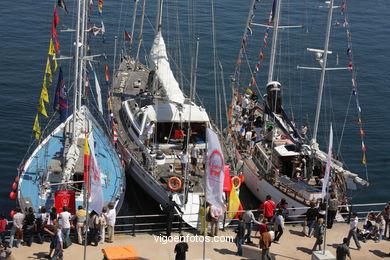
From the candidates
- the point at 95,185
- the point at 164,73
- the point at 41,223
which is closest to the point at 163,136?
the point at 164,73

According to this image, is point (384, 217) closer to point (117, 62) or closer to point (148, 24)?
point (117, 62)

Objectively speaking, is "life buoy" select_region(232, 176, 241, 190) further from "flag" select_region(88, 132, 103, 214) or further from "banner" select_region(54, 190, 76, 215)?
"flag" select_region(88, 132, 103, 214)

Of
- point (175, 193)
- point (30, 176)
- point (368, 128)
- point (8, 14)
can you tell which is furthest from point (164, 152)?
point (8, 14)

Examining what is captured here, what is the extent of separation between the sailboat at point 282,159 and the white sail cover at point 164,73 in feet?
13.3

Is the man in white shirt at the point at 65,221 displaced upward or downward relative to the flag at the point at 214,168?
downward

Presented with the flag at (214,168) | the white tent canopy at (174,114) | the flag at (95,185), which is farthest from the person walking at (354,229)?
the white tent canopy at (174,114)

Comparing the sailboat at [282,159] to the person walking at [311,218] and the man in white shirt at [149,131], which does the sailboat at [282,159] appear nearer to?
the person walking at [311,218]

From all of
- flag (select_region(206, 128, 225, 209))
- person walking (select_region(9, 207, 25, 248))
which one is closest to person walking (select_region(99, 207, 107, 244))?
person walking (select_region(9, 207, 25, 248))

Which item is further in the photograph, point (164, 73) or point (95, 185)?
point (164, 73)

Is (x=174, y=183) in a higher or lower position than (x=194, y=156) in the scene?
lower

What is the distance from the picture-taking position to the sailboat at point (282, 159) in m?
32.6

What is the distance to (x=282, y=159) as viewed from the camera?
34.3 m

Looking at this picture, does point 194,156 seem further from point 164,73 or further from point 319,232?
point 319,232

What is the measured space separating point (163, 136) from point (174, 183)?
210 inches
